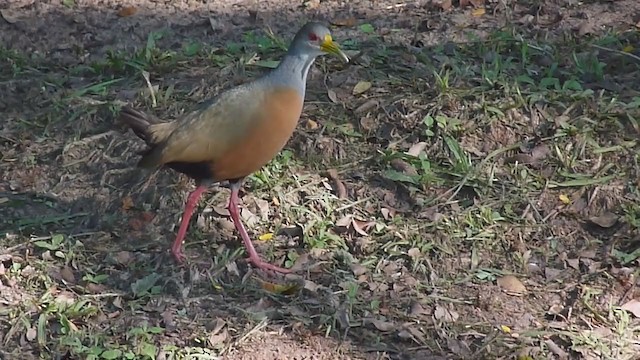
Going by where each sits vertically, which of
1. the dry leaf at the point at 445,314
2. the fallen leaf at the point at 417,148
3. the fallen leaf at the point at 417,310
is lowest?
the dry leaf at the point at 445,314

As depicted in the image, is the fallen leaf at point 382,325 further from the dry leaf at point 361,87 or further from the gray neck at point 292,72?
the dry leaf at point 361,87

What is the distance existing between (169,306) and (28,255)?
840 millimetres

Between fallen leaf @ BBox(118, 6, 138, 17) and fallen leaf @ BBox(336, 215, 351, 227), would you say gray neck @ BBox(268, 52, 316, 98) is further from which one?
fallen leaf @ BBox(118, 6, 138, 17)

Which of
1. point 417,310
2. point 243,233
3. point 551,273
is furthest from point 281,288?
point 551,273

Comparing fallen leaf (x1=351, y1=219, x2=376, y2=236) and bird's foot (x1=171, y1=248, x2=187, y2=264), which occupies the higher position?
bird's foot (x1=171, y1=248, x2=187, y2=264)

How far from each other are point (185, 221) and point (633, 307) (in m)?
2.17

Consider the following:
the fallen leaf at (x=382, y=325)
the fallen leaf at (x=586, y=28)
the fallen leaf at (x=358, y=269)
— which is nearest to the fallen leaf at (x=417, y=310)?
the fallen leaf at (x=382, y=325)

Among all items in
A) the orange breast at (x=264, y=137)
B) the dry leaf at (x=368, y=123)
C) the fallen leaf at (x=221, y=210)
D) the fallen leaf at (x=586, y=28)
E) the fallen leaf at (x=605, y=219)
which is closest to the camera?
the orange breast at (x=264, y=137)

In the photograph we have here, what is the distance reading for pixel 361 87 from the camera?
608cm

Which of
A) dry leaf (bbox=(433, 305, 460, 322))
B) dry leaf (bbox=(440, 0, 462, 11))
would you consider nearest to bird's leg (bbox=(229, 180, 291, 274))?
dry leaf (bbox=(433, 305, 460, 322))

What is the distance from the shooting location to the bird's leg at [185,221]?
5.09 metres

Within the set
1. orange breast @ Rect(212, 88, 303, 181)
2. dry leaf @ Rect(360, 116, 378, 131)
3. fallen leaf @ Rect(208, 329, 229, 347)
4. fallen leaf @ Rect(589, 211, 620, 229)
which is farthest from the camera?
dry leaf @ Rect(360, 116, 378, 131)

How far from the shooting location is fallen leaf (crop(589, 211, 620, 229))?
17.2ft

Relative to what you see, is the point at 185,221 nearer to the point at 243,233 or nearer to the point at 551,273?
the point at 243,233
